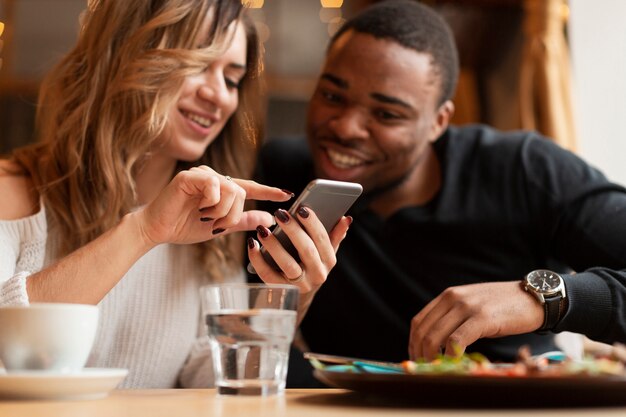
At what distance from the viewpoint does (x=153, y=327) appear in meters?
1.51

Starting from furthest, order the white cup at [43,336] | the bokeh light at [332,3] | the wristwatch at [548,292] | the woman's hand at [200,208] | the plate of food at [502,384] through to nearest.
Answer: the bokeh light at [332,3], the wristwatch at [548,292], the woman's hand at [200,208], the white cup at [43,336], the plate of food at [502,384]

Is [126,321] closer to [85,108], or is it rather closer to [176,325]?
[176,325]

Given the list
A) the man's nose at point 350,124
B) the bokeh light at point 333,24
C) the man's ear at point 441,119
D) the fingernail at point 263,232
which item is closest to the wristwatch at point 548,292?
the fingernail at point 263,232

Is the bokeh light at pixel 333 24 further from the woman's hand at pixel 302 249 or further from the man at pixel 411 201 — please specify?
the woman's hand at pixel 302 249

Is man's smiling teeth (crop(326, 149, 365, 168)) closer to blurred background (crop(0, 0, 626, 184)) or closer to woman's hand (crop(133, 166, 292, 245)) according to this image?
woman's hand (crop(133, 166, 292, 245))

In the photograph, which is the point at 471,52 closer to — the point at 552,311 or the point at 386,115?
the point at 386,115

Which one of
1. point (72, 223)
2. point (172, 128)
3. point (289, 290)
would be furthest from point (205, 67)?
point (289, 290)

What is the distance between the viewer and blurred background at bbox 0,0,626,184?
2.52m

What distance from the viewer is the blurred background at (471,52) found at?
8.28 feet

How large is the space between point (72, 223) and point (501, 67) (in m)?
2.74

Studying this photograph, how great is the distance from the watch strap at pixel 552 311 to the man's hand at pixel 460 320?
79 millimetres

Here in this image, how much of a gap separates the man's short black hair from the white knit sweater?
70 centimetres

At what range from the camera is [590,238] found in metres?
1.59

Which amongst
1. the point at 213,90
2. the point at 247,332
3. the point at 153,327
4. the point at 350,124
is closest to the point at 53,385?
the point at 247,332
